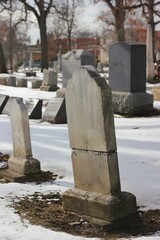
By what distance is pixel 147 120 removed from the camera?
12.2 metres

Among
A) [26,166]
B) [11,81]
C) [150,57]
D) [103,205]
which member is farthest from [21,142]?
[150,57]

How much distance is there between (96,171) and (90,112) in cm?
59

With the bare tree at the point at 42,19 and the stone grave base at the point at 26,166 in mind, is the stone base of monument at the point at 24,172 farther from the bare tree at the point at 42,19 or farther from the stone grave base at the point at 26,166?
the bare tree at the point at 42,19

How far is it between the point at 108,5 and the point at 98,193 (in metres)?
26.2

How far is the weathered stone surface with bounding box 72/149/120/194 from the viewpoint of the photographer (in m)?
4.67

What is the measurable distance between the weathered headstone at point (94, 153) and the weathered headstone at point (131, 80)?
863cm

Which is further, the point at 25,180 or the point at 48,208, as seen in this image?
the point at 25,180

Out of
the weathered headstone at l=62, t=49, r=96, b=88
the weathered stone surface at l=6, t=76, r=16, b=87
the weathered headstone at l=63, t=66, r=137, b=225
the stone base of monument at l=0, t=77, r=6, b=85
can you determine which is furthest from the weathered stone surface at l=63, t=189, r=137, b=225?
the stone base of monument at l=0, t=77, r=6, b=85

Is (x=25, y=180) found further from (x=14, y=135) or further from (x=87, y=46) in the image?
(x=87, y=46)

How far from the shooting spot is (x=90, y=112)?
472cm

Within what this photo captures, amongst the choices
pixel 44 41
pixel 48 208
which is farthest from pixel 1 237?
pixel 44 41

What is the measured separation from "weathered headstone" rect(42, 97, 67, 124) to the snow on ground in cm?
29

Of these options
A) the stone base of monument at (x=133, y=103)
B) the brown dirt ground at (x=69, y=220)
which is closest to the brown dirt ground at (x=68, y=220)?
the brown dirt ground at (x=69, y=220)

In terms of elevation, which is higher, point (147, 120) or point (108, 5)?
point (108, 5)
